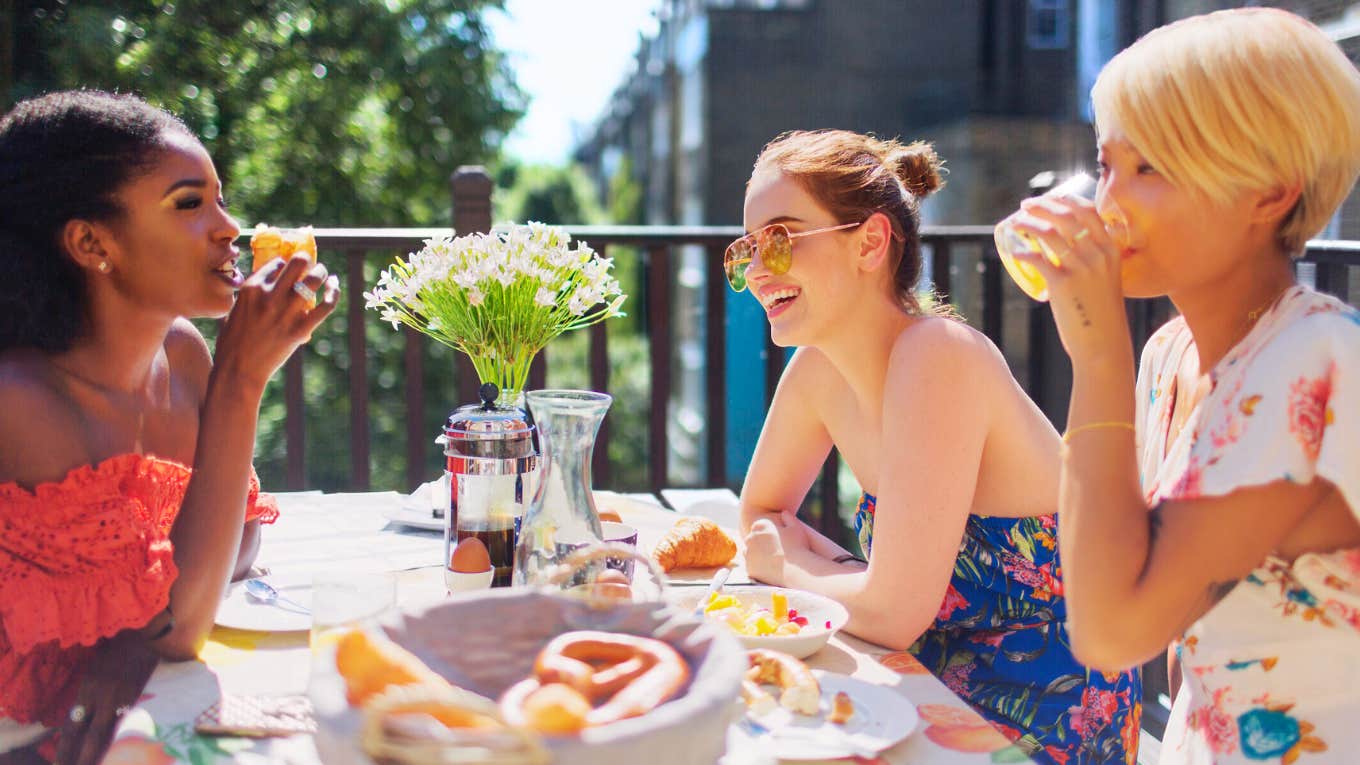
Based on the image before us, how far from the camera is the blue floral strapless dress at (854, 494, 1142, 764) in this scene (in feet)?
5.43

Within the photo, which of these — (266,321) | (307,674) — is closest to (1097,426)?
(307,674)

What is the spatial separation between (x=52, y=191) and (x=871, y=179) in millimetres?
1285

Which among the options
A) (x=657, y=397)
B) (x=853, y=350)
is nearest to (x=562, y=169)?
(x=657, y=397)

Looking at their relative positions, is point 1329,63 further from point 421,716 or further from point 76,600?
point 76,600

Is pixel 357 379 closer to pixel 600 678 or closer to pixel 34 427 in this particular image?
pixel 34 427

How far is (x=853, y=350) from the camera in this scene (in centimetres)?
193

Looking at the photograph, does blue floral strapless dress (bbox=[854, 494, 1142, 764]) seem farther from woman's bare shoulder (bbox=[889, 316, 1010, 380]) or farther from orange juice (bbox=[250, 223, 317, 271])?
orange juice (bbox=[250, 223, 317, 271])

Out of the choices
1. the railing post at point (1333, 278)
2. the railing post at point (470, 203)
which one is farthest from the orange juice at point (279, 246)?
the railing post at point (1333, 278)

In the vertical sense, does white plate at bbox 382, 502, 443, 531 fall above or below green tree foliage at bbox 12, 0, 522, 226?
below

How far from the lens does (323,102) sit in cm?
984

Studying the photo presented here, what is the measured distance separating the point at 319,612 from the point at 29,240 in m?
0.79

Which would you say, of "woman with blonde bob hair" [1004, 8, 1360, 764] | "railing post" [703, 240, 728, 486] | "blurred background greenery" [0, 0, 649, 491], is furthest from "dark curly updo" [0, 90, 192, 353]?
"blurred background greenery" [0, 0, 649, 491]

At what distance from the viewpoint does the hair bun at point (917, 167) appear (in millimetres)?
1976

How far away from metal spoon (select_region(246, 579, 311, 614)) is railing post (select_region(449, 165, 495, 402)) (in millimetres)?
2226
